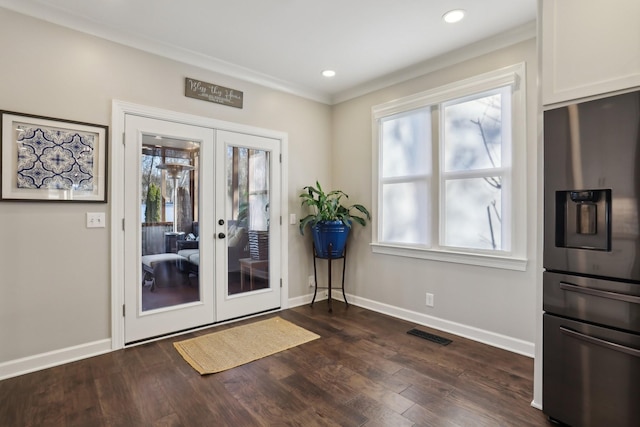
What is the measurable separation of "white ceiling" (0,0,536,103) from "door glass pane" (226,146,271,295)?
36.8 inches

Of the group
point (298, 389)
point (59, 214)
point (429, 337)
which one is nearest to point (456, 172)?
point (429, 337)

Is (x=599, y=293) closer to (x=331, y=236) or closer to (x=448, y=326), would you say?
(x=448, y=326)

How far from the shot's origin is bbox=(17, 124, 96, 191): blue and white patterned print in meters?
2.38

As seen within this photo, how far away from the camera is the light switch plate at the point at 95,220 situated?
2639 millimetres

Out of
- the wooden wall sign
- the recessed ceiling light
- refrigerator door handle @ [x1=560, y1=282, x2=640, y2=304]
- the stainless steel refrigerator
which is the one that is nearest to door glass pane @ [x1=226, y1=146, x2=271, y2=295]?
the wooden wall sign

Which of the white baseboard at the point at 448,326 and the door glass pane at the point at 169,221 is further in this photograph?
the door glass pane at the point at 169,221

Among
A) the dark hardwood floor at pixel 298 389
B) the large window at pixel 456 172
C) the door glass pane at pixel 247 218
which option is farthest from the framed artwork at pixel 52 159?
the large window at pixel 456 172

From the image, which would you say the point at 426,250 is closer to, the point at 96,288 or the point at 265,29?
the point at 265,29

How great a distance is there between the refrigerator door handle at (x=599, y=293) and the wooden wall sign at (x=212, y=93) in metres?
3.23

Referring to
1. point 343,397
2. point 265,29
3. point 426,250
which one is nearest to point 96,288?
point 343,397

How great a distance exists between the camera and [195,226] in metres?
3.24

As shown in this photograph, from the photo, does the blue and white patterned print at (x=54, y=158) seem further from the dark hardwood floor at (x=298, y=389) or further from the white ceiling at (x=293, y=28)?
the dark hardwood floor at (x=298, y=389)

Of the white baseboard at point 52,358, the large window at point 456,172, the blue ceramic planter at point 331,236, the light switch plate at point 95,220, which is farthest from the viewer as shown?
the blue ceramic planter at point 331,236

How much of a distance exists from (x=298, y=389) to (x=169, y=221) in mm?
1928
